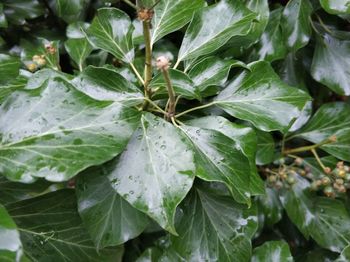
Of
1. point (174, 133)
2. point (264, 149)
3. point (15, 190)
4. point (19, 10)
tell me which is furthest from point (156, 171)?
point (19, 10)

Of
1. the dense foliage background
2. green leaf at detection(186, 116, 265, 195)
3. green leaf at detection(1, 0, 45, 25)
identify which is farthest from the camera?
green leaf at detection(1, 0, 45, 25)

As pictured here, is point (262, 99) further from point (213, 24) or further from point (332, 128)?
point (332, 128)

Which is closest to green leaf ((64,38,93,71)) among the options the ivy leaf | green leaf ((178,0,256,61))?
green leaf ((178,0,256,61))

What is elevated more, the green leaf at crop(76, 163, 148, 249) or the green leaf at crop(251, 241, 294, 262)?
the green leaf at crop(76, 163, 148, 249)

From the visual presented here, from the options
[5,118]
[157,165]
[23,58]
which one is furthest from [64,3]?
[157,165]

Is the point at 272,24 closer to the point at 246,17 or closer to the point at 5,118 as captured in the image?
the point at 246,17

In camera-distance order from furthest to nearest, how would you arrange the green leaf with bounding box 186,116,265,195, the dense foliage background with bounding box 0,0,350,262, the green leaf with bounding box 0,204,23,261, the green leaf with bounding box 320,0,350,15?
1. the green leaf with bounding box 320,0,350,15
2. the green leaf with bounding box 186,116,265,195
3. the dense foliage background with bounding box 0,0,350,262
4. the green leaf with bounding box 0,204,23,261

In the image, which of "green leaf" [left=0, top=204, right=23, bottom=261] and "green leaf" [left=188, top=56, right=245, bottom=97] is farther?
"green leaf" [left=188, top=56, right=245, bottom=97]

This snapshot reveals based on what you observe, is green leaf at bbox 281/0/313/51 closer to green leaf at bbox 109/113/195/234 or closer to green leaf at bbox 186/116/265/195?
green leaf at bbox 186/116/265/195
